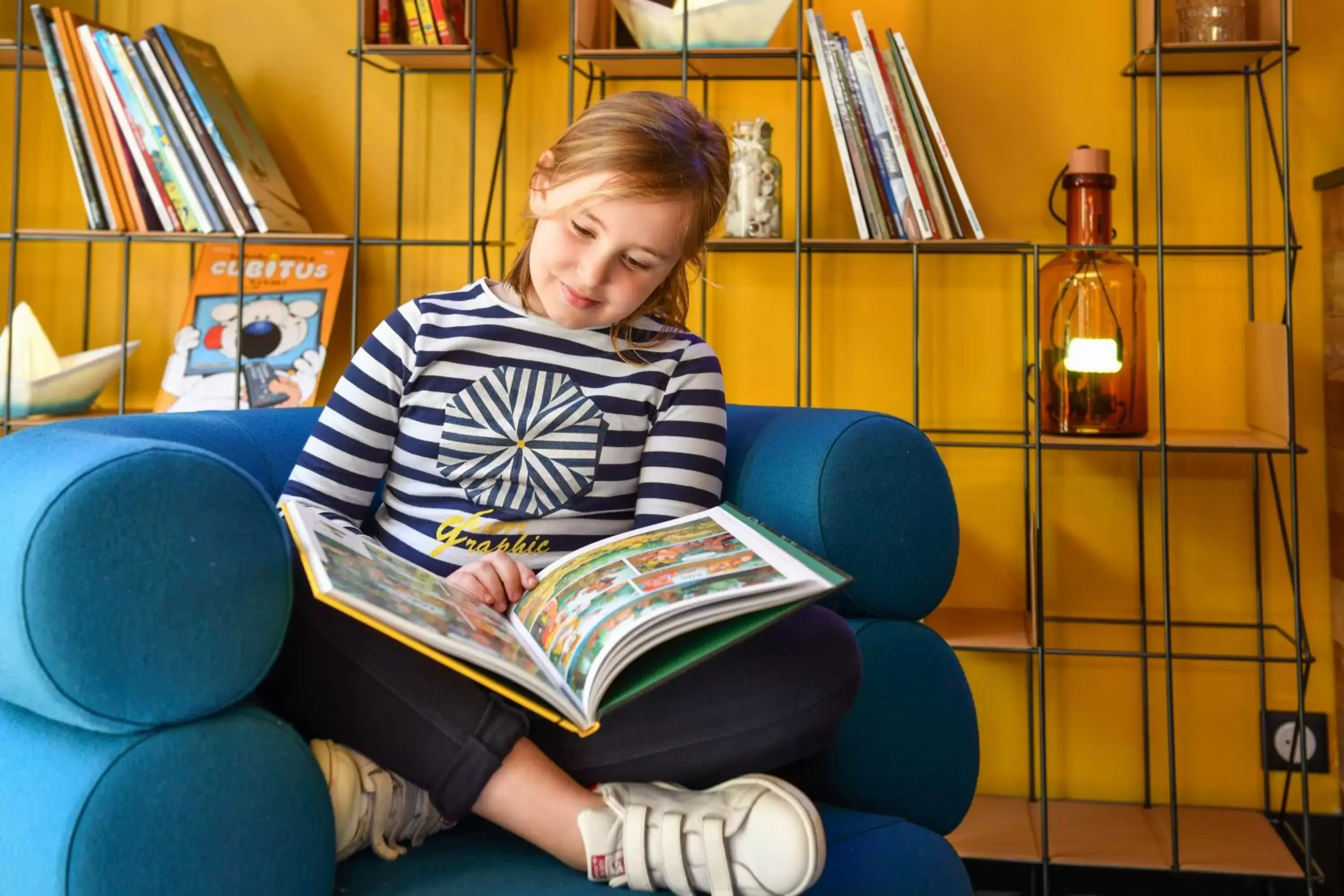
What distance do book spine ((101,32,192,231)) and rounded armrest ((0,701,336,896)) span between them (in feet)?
→ 4.16

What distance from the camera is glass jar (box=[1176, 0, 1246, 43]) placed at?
1.73m

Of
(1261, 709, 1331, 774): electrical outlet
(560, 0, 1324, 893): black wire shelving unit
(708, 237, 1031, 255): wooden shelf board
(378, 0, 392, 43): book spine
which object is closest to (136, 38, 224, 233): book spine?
(378, 0, 392, 43): book spine

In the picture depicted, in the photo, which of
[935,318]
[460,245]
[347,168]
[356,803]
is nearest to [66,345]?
[347,168]

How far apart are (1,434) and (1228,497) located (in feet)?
6.32

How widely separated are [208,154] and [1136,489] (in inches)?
59.5

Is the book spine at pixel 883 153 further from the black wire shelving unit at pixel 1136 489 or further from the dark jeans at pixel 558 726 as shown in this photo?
the dark jeans at pixel 558 726

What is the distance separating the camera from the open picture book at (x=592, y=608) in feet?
2.34

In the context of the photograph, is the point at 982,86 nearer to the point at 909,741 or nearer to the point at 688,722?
the point at 909,741

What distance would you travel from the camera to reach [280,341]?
1.96m

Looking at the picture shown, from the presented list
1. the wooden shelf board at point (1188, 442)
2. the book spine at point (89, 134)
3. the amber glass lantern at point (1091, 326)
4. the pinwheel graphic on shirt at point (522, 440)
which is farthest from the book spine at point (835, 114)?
the book spine at point (89, 134)

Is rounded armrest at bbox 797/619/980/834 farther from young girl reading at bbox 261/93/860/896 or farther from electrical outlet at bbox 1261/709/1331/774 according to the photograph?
electrical outlet at bbox 1261/709/1331/774

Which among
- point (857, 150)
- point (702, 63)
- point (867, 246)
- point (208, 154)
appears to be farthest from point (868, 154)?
point (208, 154)

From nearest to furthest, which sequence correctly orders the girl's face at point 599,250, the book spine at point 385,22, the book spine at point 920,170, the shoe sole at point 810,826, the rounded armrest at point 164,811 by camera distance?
the rounded armrest at point 164,811, the shoe sole at point 810,826, the girl's face at point 599,250, the book spine at point 920,170, the book spine at point 385,22

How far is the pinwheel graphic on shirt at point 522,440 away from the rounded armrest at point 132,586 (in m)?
0.42
